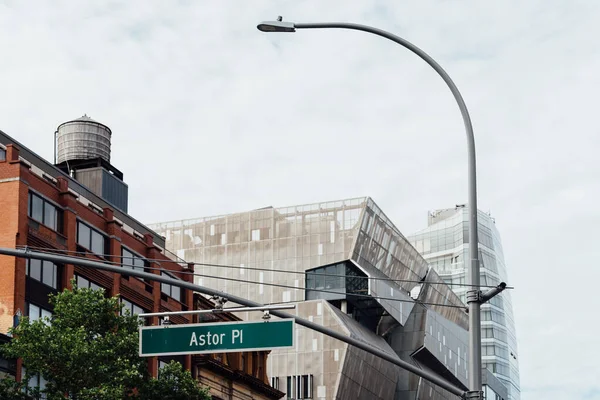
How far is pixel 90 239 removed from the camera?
63.0 meters

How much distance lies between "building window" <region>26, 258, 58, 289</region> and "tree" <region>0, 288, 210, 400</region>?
10.6 meters

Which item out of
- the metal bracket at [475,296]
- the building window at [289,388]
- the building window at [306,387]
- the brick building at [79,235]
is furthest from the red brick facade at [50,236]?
the building window at [289,388]

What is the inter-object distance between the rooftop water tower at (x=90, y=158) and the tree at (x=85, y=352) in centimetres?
2905

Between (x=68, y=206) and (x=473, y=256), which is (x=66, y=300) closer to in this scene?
(x=68, y=206)

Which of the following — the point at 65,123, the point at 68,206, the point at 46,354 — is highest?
the point at 65,123

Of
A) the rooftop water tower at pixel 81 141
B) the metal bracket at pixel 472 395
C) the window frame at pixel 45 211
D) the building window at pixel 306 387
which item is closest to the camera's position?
the metal bracket at pixel 472 395

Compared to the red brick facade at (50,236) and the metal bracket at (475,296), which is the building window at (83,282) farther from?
the metal bracket at (475,296)

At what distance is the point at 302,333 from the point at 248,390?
3080cm

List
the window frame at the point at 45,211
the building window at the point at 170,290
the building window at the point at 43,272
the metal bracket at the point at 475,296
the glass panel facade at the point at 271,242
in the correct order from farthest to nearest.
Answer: the glass panel facade at the point at 271,242 < the building window at the point at 170,290 < the window frame at the point at 45,211 < the building window at the point at 43,272 < the metal bracket at the point at 475,296

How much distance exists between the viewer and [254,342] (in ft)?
72.0

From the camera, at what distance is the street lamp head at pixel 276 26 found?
69.2 ft

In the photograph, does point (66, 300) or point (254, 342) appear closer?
point (254, 342)

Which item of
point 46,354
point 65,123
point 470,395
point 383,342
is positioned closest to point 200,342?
point 470,395

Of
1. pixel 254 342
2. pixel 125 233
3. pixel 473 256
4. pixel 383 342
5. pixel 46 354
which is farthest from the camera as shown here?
pixel 383 342
